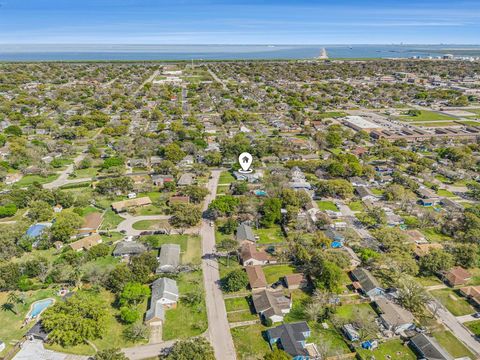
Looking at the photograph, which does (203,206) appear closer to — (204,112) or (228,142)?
(228,142)

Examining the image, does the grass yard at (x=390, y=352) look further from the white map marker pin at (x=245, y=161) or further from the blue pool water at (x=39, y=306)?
the white map marker pin at (x=245, y=161)

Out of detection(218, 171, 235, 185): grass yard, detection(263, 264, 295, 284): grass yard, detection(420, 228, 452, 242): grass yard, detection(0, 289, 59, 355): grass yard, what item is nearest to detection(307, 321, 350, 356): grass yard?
detection(263, 264, 295, 284): grass yard

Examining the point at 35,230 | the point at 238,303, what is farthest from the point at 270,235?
the point at 35,230

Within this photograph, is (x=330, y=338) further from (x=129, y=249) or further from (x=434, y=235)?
(x=434, y=235)

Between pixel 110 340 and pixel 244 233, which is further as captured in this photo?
pixel 244 233

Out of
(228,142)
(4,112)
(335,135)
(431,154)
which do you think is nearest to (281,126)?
(335,135)

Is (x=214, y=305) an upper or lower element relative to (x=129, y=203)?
lower
